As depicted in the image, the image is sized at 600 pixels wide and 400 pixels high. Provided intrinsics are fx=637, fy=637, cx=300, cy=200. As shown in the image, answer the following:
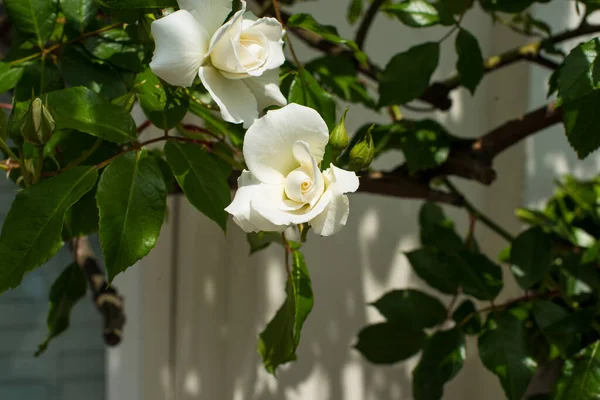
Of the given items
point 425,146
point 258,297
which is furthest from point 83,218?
point 258,297

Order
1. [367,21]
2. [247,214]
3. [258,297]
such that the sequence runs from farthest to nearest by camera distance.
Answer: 1. [258,297]
2. [367,21]
3. [247,214]

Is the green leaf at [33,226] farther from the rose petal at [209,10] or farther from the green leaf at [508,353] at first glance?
the green leaf at [508,353]

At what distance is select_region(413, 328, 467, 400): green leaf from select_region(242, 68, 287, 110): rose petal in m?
0.35

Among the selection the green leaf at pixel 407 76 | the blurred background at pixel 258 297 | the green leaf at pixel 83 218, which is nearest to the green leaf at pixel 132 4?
the green leaf at pixel 83 218

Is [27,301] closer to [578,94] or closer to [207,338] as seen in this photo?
[207,338]

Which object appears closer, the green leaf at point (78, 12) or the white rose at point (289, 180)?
the white rose at point (289, 180)

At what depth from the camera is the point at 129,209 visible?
36 centimetres

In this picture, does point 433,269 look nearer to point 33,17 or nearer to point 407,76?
point 407,76

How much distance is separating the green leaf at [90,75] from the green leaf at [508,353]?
389 mm

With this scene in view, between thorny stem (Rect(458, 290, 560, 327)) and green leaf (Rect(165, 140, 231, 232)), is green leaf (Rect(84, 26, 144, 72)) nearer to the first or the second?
green leaf (Rect(165, 140, 231, 232))

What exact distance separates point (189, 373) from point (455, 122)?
24.7 inches

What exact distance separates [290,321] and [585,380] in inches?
10.5

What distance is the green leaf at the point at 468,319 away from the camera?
635 mm

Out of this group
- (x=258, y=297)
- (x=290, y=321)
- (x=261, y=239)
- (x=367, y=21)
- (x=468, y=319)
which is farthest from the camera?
(x=258, y=297)
